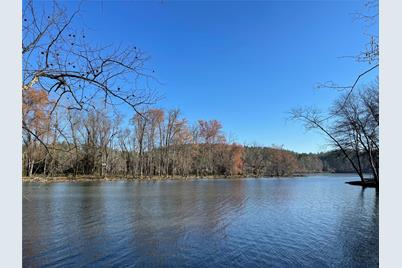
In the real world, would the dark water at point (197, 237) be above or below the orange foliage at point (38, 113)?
below

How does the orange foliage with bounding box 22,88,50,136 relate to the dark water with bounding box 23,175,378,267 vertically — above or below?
above

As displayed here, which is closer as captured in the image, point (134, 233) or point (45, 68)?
point (45, 68)

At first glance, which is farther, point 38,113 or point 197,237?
point 197,237

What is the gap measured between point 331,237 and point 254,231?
2580 millimetres

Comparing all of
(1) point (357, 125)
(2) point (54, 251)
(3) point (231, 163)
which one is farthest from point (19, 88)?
(3) point (231, 163)

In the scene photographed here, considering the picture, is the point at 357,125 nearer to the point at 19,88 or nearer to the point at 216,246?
the point at 216,246

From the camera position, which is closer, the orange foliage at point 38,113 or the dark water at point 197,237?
the orange foliage at point 38,113

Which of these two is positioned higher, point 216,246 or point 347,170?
point 216,246

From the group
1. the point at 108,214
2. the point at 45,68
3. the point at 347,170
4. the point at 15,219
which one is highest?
the point at 45,68

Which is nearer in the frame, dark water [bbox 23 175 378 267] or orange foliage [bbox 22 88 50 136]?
orange foliage [bbox 22 88 50 136]

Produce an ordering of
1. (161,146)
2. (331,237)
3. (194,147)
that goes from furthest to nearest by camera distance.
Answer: (194,147)
(161,146)
(331,237)

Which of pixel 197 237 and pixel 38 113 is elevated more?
pixel 38 113

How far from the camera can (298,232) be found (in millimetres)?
10016

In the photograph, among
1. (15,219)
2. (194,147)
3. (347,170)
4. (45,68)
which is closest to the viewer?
(15,219)
